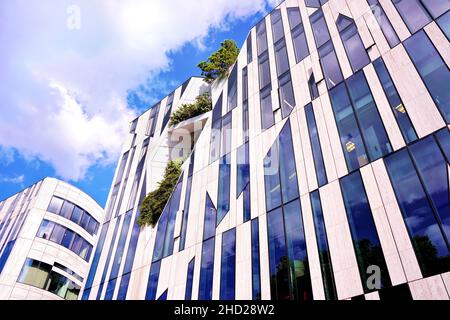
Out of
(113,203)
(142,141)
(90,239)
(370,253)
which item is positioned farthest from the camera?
(90,239)

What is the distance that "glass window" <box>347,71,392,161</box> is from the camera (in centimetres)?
1366

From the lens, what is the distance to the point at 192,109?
1213 inches

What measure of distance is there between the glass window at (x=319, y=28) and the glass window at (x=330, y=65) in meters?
0.67

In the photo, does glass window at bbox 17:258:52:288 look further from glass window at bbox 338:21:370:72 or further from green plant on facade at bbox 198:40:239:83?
glass window at bbox 338:21:370:72

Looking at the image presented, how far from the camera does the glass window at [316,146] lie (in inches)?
604

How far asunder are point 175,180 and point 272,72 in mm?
11871

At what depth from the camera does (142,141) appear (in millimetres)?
36000

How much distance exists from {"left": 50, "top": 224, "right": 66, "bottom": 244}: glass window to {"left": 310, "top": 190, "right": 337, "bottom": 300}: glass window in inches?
1462

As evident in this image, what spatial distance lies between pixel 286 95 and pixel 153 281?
49.6 feet

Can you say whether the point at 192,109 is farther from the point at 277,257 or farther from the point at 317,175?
the point at 277,257

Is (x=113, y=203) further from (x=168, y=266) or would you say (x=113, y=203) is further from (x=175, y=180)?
(x=168, y=266)

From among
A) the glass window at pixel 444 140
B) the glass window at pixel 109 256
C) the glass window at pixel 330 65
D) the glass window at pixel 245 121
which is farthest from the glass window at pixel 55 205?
the glass window at pixel 444 140

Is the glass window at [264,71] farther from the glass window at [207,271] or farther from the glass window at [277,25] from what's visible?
the glass window at [207,271]

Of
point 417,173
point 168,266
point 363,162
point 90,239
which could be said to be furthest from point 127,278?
point 90,239
